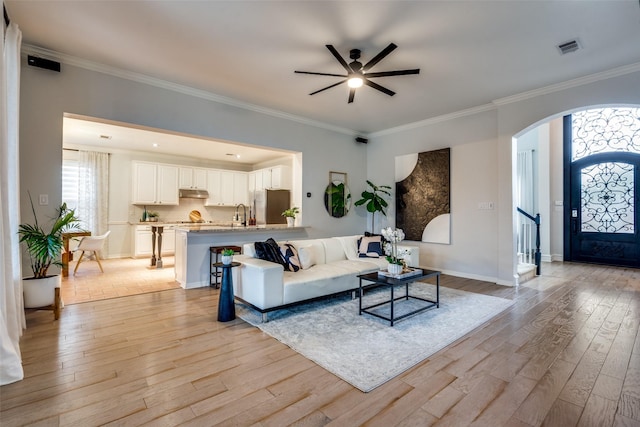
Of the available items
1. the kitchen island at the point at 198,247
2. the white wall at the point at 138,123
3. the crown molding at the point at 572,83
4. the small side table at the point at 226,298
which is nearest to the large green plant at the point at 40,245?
the white wall at the point at 138,123

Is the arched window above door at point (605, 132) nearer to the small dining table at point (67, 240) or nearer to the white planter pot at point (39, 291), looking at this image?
the white planter pot at point (39, 291)

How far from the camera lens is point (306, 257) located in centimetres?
398

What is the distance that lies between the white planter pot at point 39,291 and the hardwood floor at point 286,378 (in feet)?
0.63

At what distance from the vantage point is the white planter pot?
3.05 meters

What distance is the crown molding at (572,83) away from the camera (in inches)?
143

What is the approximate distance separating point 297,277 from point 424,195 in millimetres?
3513

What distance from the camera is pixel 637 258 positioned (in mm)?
5949

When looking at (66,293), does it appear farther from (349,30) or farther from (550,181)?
(550,181)

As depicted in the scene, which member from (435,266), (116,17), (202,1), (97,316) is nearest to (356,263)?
(435,266)

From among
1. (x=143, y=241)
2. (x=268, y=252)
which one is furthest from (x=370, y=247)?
(x=143, y=241)

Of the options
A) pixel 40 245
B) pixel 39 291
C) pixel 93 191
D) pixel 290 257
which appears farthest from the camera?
pixel 93 191

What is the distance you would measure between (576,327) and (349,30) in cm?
375

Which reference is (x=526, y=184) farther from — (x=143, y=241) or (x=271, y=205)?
(x=143, y=241)

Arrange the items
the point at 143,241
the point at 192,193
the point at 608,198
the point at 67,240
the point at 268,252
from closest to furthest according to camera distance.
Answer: the point at 268,252
the point at 67,240
the point at 608,198
the point at 143,241
the point at 192,193
